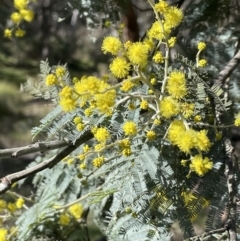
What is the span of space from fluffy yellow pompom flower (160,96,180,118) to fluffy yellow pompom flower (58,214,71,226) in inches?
24.6

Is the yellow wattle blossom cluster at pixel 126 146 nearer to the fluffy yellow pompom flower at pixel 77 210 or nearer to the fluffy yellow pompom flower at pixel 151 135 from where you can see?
the fluffy yellow pompom flower at pixel 151 135

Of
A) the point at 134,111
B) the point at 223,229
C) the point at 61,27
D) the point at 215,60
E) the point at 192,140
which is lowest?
the point at 223,229

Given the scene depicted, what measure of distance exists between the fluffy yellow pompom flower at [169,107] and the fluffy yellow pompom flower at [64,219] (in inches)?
24.6

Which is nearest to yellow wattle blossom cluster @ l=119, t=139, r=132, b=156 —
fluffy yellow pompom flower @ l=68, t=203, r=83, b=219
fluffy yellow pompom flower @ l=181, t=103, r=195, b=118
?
fluffy yellow pompom flower @ l=181, t=103, r=195, b=118

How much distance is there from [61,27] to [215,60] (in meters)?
3.09

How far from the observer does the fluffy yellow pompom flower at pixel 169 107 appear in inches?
31.4

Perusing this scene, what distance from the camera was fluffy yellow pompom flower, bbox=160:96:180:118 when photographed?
0.80 m

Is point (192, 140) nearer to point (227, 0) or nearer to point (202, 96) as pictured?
point (202, 96)

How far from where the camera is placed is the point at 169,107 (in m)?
0.80

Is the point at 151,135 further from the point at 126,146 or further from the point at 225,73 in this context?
the point at 225,73

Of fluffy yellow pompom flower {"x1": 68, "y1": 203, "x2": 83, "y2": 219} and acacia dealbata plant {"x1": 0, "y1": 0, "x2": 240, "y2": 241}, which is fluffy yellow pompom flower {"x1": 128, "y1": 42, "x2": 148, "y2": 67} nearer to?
acacia dealbata plant {"x1": 0, "y1": 0, "x2": 240, "y2": 241}

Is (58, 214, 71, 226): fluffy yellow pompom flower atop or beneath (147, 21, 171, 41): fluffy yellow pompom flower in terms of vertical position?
beneath

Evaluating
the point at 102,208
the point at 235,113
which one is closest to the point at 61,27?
the point at 102,208

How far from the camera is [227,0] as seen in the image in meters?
1.22
